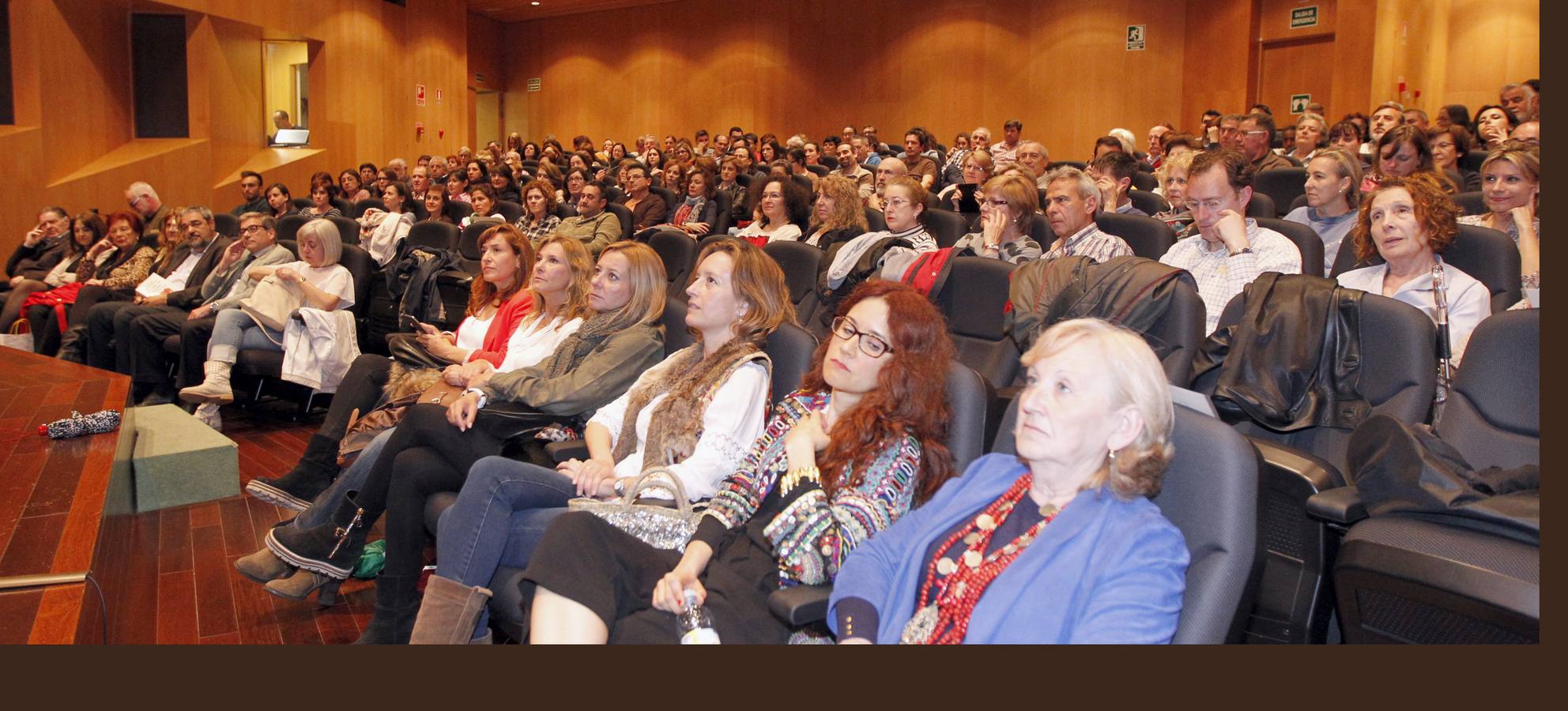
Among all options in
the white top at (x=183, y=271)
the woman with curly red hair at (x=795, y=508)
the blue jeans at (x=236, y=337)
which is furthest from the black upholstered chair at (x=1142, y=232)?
the white top at (x=183, y=271)

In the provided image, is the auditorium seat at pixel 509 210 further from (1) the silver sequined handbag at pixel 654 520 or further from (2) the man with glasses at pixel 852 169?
(1) the silver sequined handbag at pixel 654 520

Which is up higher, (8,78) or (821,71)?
(821,71)

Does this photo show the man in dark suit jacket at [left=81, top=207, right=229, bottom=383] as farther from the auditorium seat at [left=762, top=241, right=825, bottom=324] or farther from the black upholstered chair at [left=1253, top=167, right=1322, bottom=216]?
the black upholstered chair at [left=1253, top=167, right=1322, bottom=216]

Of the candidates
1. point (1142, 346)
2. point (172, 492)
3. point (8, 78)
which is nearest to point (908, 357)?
point (1142, 346)

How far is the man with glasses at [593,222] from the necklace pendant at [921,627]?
4.72 meters

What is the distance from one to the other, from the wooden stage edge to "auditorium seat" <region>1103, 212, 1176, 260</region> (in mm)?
3279

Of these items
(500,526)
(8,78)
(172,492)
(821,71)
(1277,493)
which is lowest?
(172,492)

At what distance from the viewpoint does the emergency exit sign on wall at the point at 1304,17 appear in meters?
11.7

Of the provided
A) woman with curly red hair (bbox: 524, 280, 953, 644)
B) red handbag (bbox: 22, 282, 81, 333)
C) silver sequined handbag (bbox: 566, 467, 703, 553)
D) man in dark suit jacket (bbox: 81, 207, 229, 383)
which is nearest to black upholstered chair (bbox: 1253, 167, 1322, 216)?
woman with curly red hair (bbox: 524, 280, 953, 644)

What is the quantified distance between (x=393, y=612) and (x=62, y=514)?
93 cm

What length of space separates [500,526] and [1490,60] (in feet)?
40.0

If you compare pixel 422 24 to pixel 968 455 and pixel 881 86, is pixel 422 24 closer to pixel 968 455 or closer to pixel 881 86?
pixel 881 86

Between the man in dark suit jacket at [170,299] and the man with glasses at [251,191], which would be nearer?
the man in dark suit jacket at [170,299]

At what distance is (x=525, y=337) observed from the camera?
3.32 metres
